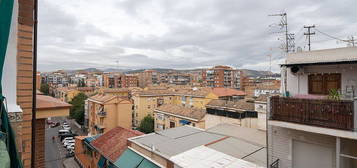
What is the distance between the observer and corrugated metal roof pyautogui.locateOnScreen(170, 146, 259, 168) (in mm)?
6164

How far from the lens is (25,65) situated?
2668 millimetres

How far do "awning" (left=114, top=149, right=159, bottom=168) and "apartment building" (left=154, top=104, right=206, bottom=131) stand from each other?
460 inches

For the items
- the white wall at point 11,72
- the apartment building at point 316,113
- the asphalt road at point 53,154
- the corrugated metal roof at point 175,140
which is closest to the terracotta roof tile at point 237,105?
the corrugated metal roof at point 175,140

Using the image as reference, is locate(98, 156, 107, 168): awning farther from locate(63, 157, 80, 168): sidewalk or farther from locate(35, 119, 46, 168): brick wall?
locate(35, 119, 46, 168): brick wall

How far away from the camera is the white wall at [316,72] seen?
520 centimetres

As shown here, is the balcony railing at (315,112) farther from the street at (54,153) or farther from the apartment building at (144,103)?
the apartment building at (144,103)

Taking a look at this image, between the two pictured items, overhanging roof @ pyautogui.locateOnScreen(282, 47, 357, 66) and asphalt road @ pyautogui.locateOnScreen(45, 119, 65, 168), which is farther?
asphalt road @ pyautogui.locateOnScreen(45, 119, 65, 168)

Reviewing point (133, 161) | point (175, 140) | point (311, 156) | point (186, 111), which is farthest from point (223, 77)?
point (311, 156)

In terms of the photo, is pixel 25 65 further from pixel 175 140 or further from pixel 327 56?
pixel 175 140

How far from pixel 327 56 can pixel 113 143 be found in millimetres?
13815

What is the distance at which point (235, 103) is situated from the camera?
65.1 ft

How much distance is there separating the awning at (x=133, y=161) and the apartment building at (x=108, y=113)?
19.3 m

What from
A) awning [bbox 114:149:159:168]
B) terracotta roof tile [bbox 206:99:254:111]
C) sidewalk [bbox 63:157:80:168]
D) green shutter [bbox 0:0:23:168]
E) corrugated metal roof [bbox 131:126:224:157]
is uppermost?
green shutter [bbox 0:0:23:168]

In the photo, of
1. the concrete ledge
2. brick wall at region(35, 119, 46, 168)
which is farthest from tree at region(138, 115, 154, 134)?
brick wall at region(35, 119, 46, 168)
